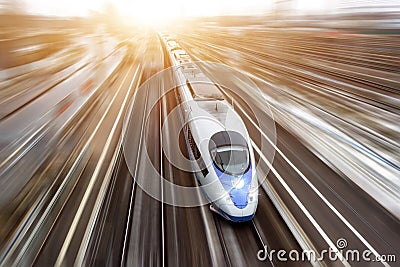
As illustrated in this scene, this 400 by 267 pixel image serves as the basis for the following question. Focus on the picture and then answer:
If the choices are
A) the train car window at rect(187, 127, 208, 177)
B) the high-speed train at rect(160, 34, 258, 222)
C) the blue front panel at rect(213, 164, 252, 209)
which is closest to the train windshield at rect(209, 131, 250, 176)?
the high-speed train at rect(160, 34, 258, 222)

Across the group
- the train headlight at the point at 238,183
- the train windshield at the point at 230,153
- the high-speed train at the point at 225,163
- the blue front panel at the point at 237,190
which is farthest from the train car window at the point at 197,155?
the train headlight at the point at 238,183

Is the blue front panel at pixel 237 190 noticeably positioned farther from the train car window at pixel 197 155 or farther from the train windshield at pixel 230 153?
the train car window at pixel 197 155

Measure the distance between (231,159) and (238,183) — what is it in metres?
0.59

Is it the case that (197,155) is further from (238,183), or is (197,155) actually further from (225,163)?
(238,183)

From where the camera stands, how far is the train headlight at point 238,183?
659 cm

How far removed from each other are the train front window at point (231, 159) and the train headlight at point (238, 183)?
5.5 inches

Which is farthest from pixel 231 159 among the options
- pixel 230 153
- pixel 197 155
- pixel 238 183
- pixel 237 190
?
pixel 197 155

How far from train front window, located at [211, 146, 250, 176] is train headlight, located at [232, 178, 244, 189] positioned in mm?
141

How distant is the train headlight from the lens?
659 centimetres

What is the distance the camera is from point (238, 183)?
21.7 feet

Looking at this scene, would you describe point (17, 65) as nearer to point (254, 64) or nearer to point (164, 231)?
point (254, 64)

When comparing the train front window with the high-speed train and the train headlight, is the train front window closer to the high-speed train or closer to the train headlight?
the high-speed train

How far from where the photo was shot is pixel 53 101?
18.2 m

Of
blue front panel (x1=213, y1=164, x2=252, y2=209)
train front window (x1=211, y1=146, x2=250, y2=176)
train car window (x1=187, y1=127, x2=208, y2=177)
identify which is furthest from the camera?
train car window (x1=187, y1=127, x2=208, y2=177)
